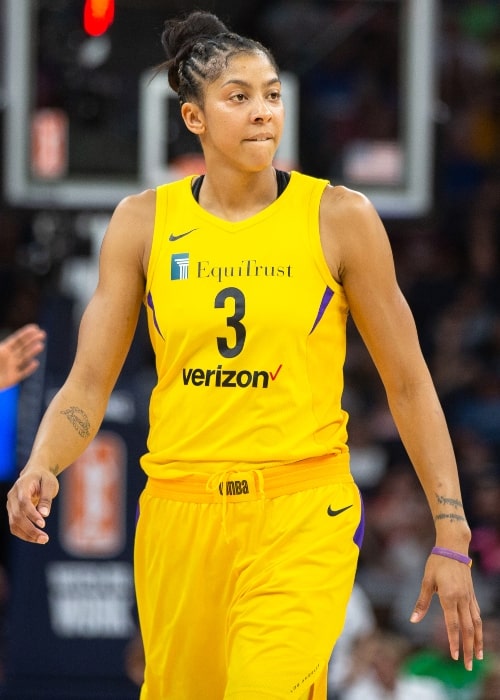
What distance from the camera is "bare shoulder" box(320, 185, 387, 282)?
13.8 feet

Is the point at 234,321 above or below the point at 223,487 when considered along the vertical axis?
above

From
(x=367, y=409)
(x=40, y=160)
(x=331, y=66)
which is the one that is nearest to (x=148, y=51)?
(x=40, y=160)

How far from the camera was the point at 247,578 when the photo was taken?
4.14m

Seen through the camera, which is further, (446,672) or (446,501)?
(446,672)

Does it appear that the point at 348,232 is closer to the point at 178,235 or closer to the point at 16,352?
the point at 178,235

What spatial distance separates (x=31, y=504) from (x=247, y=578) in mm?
638

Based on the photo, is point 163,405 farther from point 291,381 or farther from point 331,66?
point 331,66

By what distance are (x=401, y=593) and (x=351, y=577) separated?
18.8ft

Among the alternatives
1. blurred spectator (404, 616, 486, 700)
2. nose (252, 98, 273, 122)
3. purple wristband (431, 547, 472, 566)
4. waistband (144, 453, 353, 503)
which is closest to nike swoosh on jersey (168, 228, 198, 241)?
nose (252, 98, 273, 122)

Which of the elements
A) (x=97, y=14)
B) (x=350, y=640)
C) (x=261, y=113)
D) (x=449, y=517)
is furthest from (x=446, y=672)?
(x=261, y=113)

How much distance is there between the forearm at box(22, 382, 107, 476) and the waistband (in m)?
0.30

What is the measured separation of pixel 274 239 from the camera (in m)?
4.26

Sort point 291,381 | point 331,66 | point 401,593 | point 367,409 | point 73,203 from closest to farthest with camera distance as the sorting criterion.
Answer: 1. point 291,381
2. point 73,203
3. point 401,593
4. point 331,66
5. point 367,409

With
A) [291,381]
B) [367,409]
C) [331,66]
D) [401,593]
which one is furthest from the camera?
[367,409]
